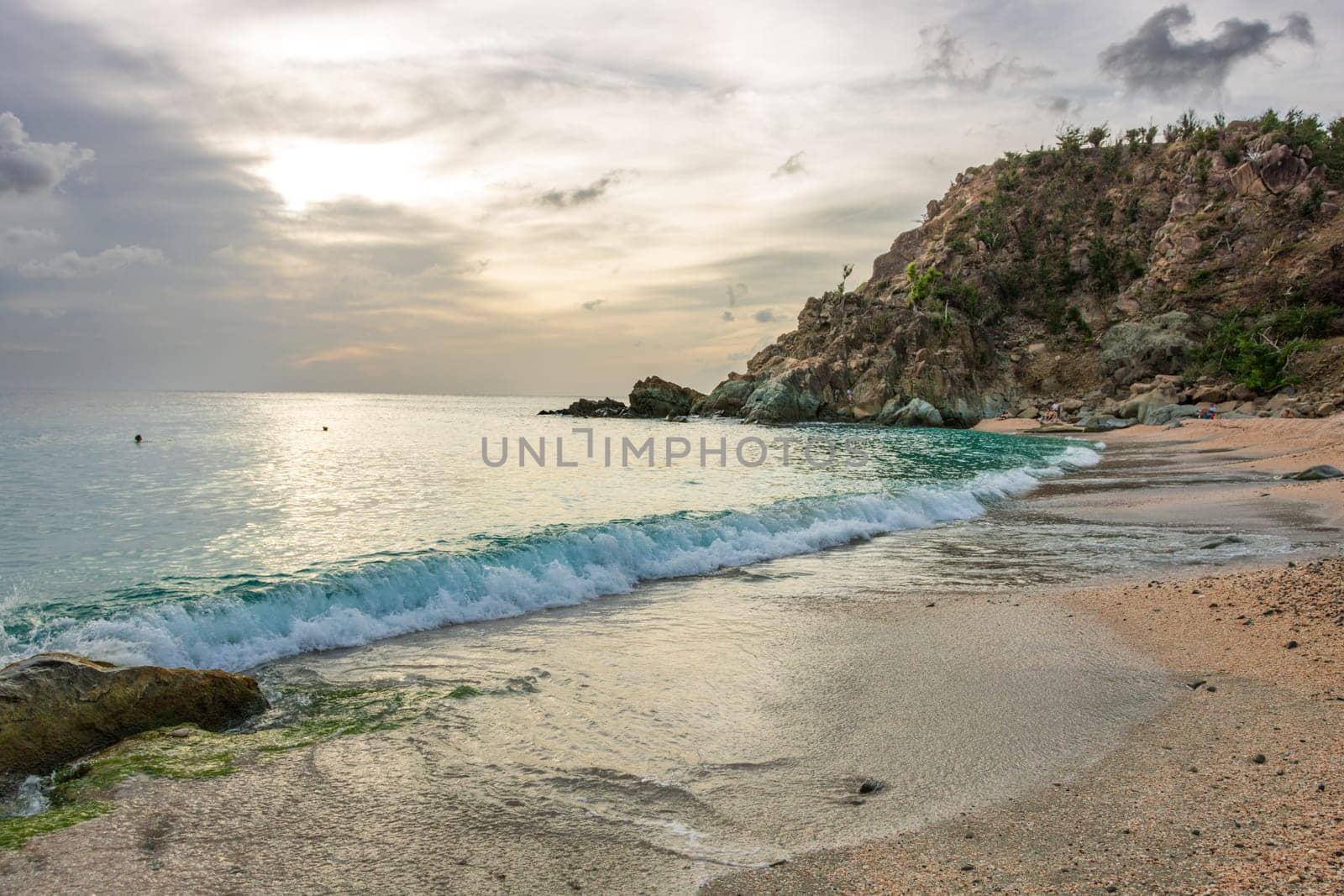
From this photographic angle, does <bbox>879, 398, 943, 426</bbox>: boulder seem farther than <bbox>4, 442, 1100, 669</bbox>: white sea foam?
Yes

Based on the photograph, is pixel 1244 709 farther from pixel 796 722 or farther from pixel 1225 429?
pixel 1225 429

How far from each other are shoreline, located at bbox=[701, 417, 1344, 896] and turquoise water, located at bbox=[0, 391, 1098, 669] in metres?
6.73

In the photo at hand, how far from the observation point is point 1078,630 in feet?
26.0

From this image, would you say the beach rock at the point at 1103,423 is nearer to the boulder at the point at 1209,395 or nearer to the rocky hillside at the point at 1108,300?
the rocky hillside at the point at 1108,300

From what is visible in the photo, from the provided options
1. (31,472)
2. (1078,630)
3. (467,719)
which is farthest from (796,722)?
(31,472)

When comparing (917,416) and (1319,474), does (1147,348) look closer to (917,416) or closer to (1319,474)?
(917,416)

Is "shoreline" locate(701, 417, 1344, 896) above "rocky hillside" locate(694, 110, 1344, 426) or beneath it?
beneath

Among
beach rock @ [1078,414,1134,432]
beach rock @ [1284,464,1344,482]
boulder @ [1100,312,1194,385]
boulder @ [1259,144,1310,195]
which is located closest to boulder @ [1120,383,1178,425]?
beach rock @ [1078,414,1134,432]

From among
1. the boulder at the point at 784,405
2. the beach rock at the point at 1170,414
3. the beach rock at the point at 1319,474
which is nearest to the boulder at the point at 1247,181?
the beach rock at the point at 1170,414

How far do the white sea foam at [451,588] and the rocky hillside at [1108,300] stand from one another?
41.7 meters

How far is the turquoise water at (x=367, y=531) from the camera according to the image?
28.7 feet

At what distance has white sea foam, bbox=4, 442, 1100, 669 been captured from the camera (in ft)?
26.2

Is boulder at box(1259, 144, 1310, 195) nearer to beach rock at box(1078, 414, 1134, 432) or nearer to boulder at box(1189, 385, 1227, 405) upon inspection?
boulder at box(1189, 385, 1227, 405)

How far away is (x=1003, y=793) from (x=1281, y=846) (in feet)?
4.16
